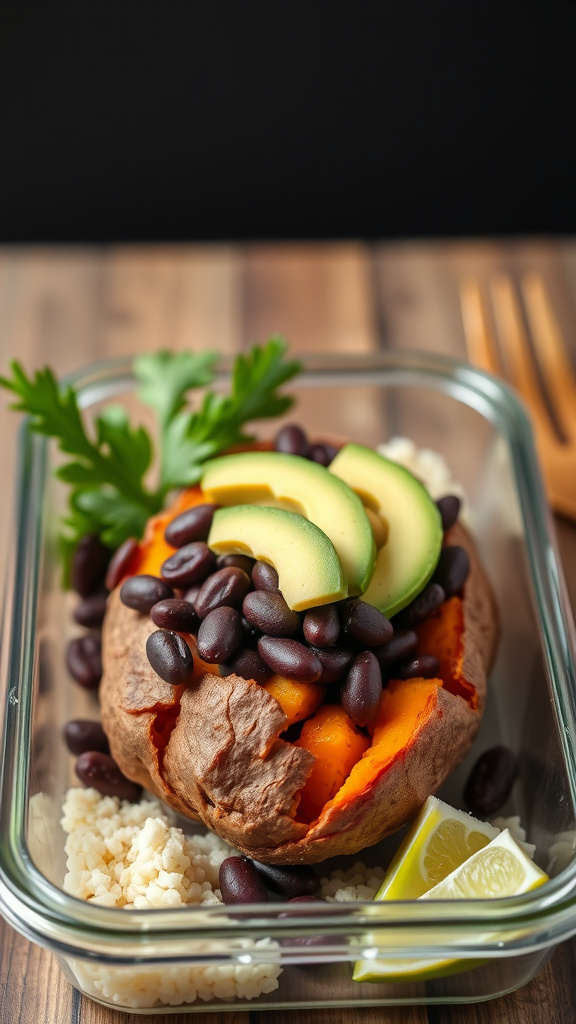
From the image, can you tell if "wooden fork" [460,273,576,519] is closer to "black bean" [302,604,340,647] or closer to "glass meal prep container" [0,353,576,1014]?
"glass meal prep container" [0,353,576,1014]

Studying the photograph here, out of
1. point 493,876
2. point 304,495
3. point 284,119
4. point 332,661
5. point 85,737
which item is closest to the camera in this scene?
point 493,876

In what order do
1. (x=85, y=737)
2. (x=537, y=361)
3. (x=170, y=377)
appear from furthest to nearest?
1. (x=537, y=361)
2. (x=170, y=377)
3. (x=85, y=737)

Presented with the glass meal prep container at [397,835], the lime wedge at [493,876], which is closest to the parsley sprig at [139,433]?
the glass meal prep container at [397,835]

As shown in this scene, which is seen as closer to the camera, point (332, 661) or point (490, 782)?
point (332, 661)

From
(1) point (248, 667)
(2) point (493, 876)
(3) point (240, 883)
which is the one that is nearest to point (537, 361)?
(1) point (248, 667)

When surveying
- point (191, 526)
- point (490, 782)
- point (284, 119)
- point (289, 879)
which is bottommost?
point (289, 879)

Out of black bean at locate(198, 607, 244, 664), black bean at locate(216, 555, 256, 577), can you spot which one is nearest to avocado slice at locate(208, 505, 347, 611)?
black bean at locate(216, 555, 256, 577)

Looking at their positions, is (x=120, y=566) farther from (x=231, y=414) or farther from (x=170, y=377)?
(x=170, y=377)
